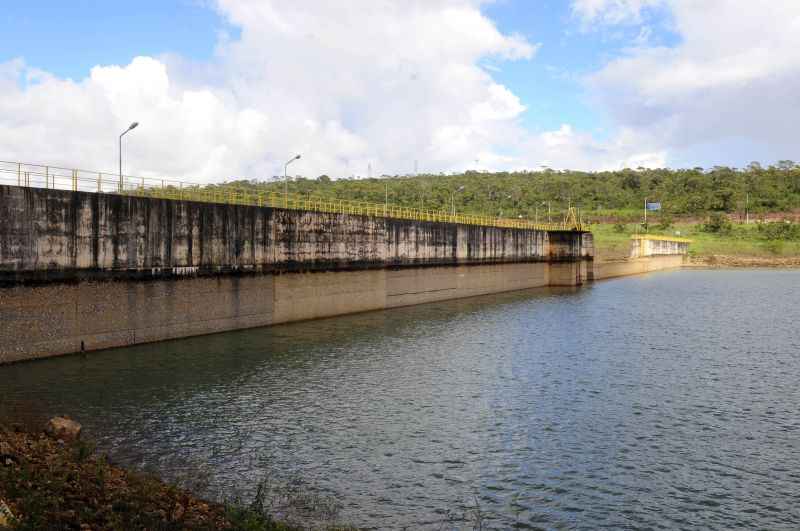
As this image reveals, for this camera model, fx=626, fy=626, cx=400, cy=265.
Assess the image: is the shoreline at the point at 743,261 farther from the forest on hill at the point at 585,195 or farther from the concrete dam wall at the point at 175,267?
the concrete dam wall at the point at 175,267

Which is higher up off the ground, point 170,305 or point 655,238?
point 655,238

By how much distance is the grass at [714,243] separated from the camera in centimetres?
11944

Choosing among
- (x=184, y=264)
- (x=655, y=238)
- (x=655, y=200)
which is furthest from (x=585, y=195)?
(x=184, y=264)

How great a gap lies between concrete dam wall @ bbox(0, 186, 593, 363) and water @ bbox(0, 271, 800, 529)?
1540 millimetres

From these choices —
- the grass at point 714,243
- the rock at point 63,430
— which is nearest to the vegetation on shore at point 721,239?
the grass at point 714,243

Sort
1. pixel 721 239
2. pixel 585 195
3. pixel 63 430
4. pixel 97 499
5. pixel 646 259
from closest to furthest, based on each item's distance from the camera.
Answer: pixel 97 499 < pixel 63 430 < pixel 646 259 < pixel 721 239 < pixel 585 195

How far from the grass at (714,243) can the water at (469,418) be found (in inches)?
3409

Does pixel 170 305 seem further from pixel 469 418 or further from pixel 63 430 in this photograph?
pixel 469 418

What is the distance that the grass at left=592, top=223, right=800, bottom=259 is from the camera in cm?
11944

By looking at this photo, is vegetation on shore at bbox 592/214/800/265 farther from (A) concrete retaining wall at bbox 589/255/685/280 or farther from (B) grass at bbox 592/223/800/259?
(A) concrete retaining wall at bbox 589/255/685/280

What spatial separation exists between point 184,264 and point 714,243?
131259 mm

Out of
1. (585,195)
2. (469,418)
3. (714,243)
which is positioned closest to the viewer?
(469,418)

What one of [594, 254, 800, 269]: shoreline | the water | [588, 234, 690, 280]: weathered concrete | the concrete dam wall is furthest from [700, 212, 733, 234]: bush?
the water

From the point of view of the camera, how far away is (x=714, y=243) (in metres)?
137
